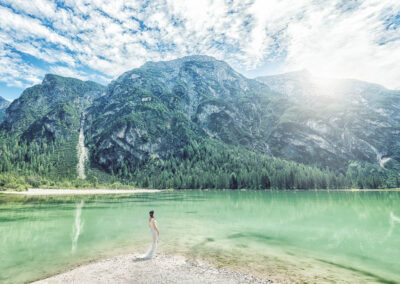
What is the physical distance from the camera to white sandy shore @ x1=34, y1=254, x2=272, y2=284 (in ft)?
47.3

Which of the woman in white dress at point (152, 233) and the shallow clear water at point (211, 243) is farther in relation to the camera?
the shallow clear water at point (211, 243)

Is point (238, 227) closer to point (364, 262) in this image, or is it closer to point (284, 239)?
point (284, 239)

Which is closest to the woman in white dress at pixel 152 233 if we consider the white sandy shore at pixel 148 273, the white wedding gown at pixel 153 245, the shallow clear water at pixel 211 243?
the white wedding gown at pixel 153 245

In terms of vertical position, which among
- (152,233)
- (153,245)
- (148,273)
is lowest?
(148,273)

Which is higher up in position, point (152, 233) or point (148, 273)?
point (152, 233)

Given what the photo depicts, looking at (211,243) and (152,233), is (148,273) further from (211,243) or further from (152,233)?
(211,243)

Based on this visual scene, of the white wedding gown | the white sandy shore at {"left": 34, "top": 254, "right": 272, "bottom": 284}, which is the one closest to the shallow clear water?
the white sandy shore at {"left": 34, "top": 254, "right": 272, "bottom": 284}

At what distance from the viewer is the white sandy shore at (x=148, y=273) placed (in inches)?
568

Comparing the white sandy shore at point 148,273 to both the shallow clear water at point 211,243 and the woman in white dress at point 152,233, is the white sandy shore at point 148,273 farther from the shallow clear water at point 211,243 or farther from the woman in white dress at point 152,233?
the shallow clear water at point 211,243

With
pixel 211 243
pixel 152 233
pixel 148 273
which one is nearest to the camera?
pixel 148 273

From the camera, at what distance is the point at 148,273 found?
50.5 feet

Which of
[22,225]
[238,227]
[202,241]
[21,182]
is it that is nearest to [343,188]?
[238,227]

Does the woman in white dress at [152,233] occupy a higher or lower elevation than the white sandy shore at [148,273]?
higher

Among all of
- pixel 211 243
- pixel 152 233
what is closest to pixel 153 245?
pixel 152 233
